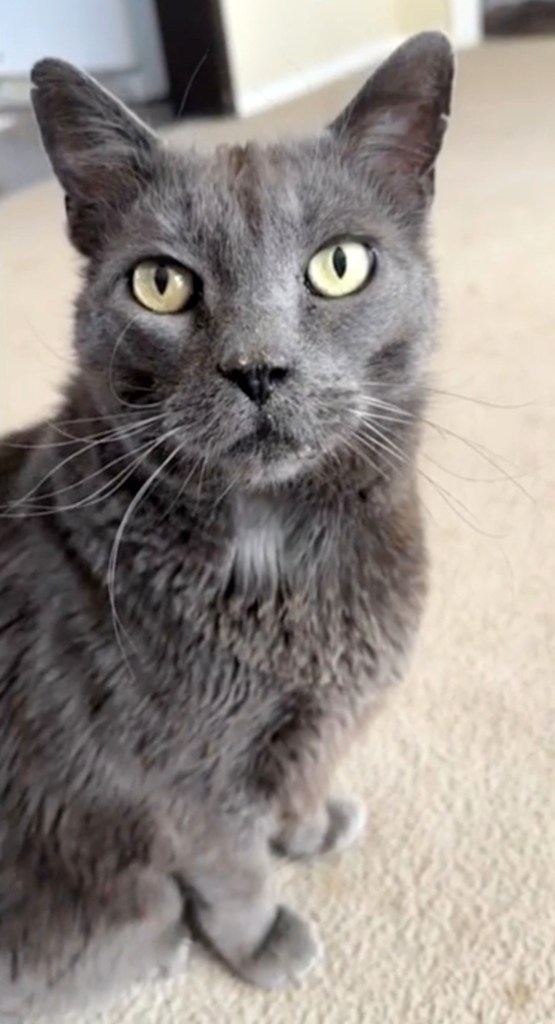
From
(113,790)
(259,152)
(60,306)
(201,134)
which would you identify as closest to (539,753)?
(113,790)

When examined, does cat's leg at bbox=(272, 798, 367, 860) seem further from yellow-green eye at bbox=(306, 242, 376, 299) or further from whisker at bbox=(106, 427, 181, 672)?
yellow-green eye at bbox=(306, 242, 376, 299)

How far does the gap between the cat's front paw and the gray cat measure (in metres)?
0.06

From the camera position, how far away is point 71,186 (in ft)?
2.68

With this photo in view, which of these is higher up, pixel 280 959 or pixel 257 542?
pixel 257 542

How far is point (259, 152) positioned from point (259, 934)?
0.61 metres

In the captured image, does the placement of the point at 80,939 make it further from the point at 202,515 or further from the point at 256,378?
the point at 256,378

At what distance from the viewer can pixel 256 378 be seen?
2.31 feet

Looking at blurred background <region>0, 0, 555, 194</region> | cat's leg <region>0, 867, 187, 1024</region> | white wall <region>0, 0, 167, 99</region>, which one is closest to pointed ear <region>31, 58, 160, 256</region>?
cat's leg <region>0, 867, 187, 1024</region>

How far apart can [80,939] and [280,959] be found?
0.54 ft

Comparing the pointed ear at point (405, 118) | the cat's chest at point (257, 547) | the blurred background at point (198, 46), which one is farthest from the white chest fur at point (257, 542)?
the blurred background at point (198, 46)

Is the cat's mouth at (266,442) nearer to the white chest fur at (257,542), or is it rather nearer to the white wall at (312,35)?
the white chest fur at (257,542)

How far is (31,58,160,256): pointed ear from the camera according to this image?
2.53 ft

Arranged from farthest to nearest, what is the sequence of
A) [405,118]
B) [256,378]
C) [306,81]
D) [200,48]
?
[306,81], [200,48], [405,118], [256,378]

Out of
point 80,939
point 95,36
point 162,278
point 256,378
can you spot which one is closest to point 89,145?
point 162,278
